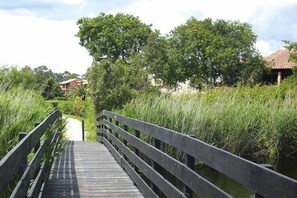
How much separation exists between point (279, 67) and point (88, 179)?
3757 centimetres

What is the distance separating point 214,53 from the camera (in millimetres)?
43875

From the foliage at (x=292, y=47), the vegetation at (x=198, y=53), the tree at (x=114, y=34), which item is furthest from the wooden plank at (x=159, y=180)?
the tree at (x=114, y=34)

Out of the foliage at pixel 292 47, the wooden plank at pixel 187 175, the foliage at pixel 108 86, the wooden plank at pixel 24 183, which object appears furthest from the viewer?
the foliage at pixel 292 47

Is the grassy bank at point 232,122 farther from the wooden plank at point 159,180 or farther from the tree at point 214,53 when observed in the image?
the tree at point 214,53

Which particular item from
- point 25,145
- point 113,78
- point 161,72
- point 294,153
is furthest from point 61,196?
point 161,72

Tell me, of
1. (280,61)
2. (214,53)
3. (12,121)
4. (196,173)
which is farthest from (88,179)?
(280,61)

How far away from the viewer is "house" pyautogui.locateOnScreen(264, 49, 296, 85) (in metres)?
40.0

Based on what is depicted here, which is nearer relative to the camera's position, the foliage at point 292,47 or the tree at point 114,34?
the foliage at point 292,47

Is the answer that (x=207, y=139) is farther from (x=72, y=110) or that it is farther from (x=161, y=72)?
(x=72, y=110)

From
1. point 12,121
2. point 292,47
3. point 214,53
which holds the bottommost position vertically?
point 12,121

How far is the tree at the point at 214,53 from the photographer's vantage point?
1703 inches

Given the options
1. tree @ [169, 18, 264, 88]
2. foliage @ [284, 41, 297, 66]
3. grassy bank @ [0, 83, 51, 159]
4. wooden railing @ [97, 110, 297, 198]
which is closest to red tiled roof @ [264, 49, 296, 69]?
tree @ [169, 18, 264, 88]

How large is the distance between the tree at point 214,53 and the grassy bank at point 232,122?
102 feet

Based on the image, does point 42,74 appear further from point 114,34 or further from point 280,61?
point 280,61
